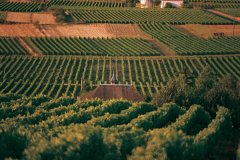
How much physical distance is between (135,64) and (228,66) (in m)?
13.2

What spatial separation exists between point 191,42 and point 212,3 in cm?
3869

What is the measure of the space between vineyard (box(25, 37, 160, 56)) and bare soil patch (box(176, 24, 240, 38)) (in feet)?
41.4

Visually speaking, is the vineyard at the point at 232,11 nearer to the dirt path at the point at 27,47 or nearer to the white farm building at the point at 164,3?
the white farm building at the point at 164,3

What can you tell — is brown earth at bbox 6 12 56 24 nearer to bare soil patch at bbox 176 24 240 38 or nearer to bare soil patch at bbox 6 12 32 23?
bare soil patch at bbox 6 12 32 23

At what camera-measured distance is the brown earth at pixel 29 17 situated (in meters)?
101

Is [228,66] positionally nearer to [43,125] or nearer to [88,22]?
[88,22]

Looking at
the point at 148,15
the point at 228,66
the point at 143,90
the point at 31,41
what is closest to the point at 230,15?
the point at 148,15

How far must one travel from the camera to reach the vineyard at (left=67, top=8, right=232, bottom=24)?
105 metres

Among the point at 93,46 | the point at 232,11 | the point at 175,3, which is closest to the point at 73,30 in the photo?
the point at 93,46

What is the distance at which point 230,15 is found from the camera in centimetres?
11450

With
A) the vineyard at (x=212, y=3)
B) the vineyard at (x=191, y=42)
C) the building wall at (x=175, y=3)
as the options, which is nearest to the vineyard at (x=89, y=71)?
the vineyard at (x=191, y=42)

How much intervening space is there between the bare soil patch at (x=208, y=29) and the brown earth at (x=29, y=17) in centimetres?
2422

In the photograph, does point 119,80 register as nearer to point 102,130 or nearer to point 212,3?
point 102,130

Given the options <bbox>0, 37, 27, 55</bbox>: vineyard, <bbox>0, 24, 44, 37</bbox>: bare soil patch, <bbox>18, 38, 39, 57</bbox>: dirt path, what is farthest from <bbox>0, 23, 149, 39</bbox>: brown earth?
<bbox>0, 37, 27, 55</bbox>: vineyard
